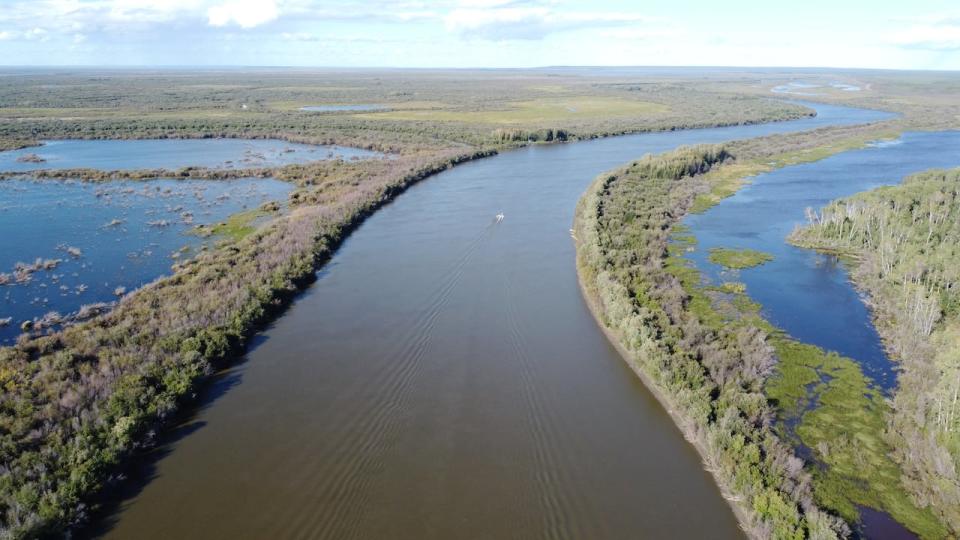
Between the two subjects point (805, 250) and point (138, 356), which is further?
point (805, 250)

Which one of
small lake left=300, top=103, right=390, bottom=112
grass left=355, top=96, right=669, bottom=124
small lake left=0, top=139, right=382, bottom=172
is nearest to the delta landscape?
small lake left=0, top=139, right=382, bottom=172

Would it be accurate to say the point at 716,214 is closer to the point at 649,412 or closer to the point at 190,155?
the point at 649,412

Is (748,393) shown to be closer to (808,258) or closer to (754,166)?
(808,258)

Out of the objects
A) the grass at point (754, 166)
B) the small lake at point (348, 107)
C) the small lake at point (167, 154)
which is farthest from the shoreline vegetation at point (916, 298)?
the small lake at point (348, 107)

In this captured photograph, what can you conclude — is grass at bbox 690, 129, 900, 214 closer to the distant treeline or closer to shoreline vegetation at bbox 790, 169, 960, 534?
shoreline vegetation at bbox 790, 169, 960, 534

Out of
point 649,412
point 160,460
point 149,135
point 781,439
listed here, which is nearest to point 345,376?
point 160,460

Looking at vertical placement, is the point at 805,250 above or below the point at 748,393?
above

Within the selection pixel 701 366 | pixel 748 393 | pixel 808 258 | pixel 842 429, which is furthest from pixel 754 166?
pixel 842 429

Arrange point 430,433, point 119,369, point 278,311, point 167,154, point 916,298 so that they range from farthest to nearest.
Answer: point 167,154
point 278,311
point 916,298
point 119,369
point 430,433
